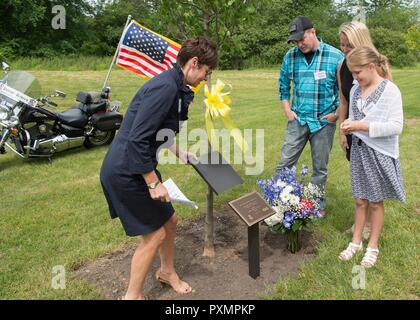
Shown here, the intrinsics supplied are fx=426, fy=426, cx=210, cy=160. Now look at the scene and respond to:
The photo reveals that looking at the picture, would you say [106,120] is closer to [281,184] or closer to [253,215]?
[281,184]

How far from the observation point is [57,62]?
76.8ft

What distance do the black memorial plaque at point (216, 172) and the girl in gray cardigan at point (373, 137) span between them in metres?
0.95

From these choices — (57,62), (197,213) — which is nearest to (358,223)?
(197,213)

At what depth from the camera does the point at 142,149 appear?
2.39m

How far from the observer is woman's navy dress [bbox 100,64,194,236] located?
2.38 m

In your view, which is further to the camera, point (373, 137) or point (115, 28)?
point (115, 28)

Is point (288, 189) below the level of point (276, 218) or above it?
above

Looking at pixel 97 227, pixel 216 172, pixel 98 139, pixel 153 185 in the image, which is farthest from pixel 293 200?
pixel 98 139

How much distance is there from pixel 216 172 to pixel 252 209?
1.32ft

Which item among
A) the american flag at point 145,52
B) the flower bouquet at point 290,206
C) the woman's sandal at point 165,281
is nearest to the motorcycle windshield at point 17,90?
the american flag at point 145,52

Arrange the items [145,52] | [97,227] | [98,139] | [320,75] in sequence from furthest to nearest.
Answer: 1. [98,139]
2. [145,52]
3. [97,227]
4. [320,75]

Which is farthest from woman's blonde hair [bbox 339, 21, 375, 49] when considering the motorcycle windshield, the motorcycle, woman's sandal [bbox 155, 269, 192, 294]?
the motorcycle windshield

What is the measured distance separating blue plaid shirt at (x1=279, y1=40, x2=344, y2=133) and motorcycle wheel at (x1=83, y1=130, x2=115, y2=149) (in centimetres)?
453
